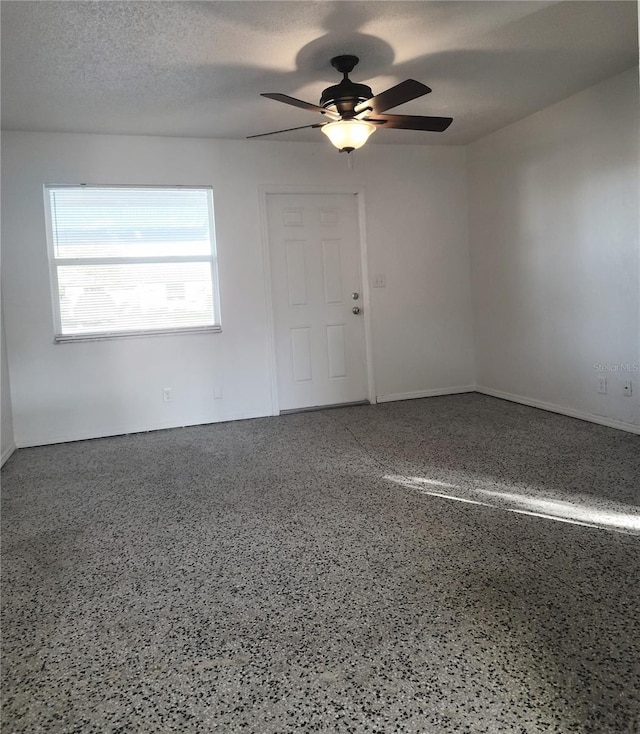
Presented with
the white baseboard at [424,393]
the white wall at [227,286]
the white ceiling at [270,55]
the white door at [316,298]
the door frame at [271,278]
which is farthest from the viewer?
the white baseboard at [424,393]

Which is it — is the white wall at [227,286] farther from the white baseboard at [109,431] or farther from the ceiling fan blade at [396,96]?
the ceiling fan blade at [396,96]

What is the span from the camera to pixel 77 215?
4230 mm

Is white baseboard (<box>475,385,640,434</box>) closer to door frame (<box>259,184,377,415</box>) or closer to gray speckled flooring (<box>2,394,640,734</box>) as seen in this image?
gray speckled flooring (<box>2,394,640,734</box>)

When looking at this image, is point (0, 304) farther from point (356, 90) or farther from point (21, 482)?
point (356, 90)

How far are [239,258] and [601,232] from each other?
2867 mm

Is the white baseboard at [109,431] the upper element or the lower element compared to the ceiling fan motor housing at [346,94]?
lower

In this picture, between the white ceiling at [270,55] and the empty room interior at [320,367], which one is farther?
the white ceiling at [270,55]

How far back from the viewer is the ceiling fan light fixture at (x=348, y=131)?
9.84ft

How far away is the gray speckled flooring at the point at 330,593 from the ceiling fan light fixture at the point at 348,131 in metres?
1.95

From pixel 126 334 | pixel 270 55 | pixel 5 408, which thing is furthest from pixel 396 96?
pixel 5 408

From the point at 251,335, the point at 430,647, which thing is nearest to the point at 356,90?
the point at 251,335

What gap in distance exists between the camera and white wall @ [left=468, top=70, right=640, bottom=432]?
142 inches

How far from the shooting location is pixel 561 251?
418cm

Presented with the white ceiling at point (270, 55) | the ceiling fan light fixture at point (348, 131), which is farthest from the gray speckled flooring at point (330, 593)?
the white ceiling at point (270, 55)
